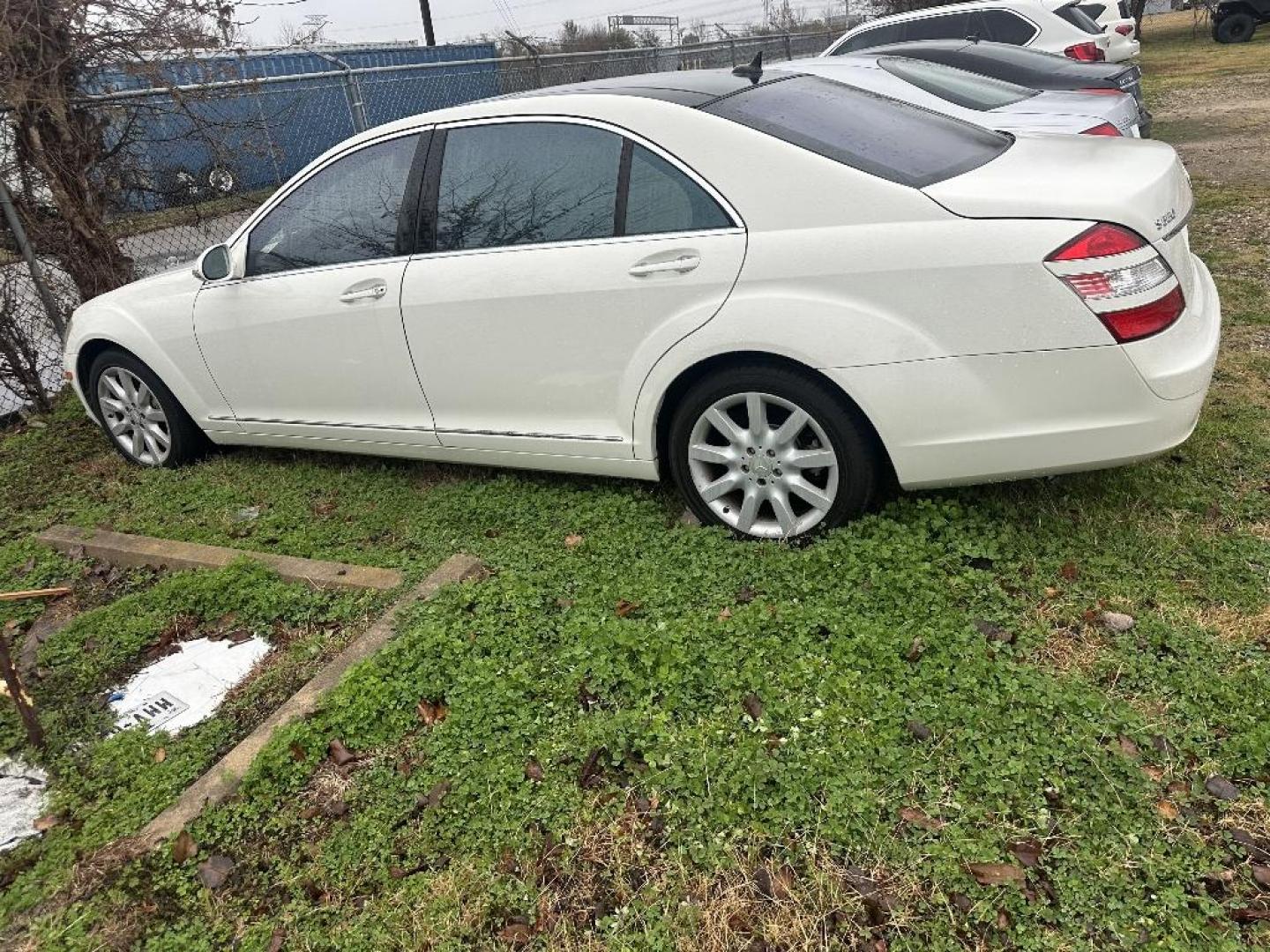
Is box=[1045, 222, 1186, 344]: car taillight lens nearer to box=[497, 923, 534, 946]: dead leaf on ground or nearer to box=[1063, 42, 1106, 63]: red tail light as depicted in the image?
box=[497, 923, 534, 946]: dead leaf on ground

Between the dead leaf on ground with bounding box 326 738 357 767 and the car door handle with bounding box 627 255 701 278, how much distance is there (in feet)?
5.93

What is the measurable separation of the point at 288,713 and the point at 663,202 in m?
2.08

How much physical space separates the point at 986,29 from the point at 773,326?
9265 millimetres

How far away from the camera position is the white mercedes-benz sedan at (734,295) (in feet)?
9.10

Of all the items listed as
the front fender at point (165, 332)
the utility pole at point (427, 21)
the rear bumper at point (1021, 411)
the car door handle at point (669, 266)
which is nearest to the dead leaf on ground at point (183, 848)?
the car door handle at point (669, 266)

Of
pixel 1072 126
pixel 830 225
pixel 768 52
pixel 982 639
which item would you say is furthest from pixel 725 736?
pixel 768 52

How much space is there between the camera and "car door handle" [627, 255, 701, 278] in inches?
123

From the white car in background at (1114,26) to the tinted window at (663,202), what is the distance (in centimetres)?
1015

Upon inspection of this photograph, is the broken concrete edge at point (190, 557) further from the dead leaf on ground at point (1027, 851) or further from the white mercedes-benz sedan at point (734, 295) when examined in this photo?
the dead leaf on ground at point (1027, 851)

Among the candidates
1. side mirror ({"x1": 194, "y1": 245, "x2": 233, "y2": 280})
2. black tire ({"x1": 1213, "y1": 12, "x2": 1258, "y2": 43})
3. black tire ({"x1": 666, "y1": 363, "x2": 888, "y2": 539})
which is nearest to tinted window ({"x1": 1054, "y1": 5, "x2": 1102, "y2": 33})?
black tire ({"x1": 666, "y1": 363, "x2": 888, "y2": 539})

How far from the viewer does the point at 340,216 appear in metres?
3.99

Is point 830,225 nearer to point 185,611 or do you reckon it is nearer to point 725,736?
point 725,736

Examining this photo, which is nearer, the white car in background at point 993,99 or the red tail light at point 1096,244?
the red tail light at point 1096,244

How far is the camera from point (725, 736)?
8.09ft
